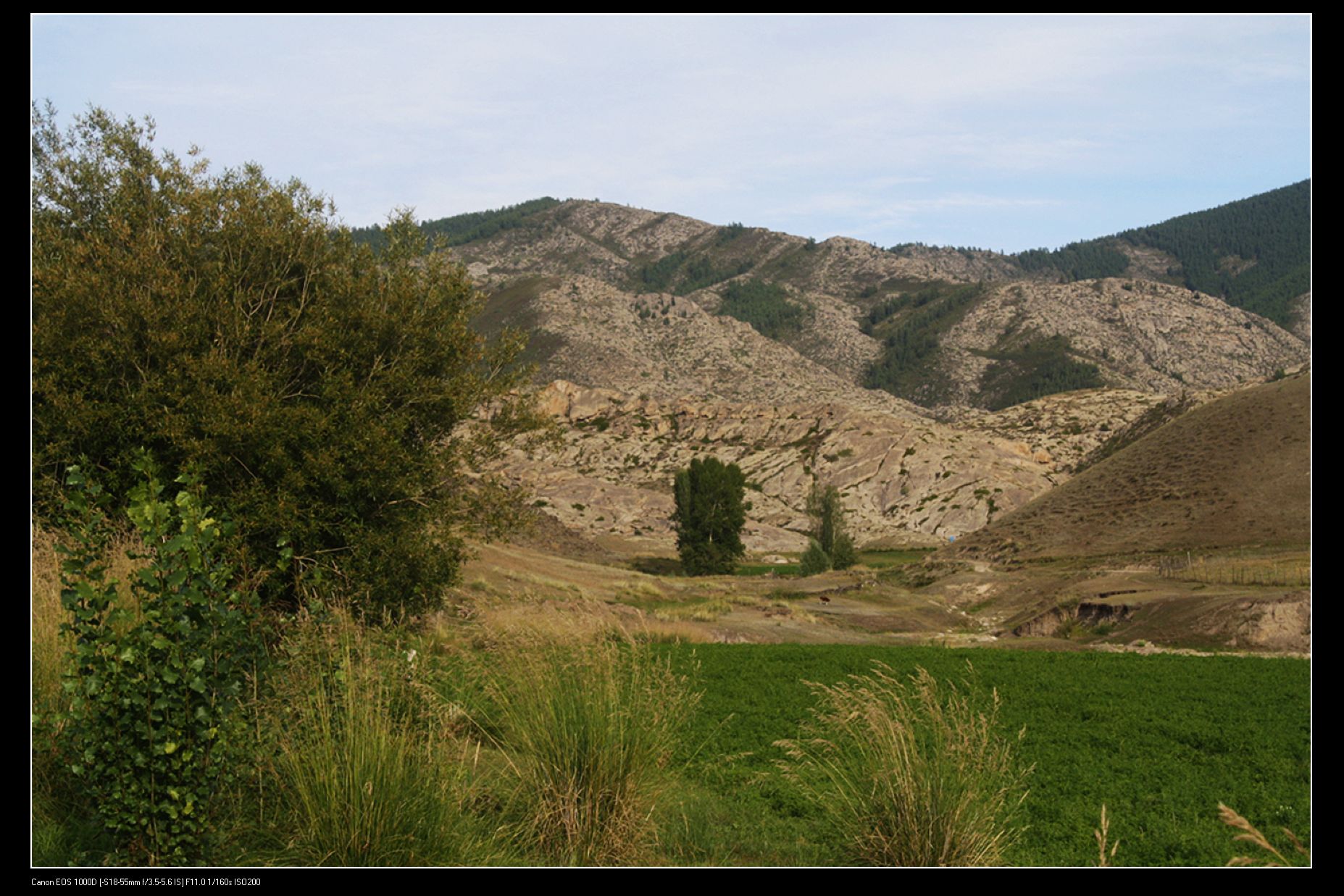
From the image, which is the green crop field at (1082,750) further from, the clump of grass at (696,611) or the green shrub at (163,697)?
the clump of grass at (696,611)

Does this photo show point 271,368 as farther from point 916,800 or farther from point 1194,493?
point 1194,493

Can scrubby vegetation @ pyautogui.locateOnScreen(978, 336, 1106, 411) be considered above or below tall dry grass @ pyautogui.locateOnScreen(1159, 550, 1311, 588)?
above

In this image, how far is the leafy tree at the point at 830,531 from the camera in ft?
225

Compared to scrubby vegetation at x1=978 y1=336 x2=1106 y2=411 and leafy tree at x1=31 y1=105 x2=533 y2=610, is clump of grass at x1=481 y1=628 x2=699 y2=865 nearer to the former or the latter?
leafy tree at x1=31 y1=105 x2=533 y2=610

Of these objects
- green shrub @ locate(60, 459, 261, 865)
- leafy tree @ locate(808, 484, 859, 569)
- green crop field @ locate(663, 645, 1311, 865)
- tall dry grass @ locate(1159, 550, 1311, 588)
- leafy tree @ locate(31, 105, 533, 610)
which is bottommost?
leafy tree @ locate(808, 484, 859, 569)

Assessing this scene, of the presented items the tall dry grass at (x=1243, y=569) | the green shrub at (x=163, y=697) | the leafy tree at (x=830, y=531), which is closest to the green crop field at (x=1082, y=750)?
the green shrub at (x=163, y=697)

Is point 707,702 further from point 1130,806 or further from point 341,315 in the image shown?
point 341,315

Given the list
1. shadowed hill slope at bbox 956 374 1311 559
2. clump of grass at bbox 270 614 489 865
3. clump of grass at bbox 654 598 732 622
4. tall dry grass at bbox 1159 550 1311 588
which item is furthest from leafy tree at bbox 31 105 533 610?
shadowed hill slope at bbox 956 374 1311 559

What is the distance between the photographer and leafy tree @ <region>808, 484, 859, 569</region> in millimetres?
68500

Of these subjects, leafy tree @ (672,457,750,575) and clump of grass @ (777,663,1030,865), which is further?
leafy tree @ (672,457,750,575)

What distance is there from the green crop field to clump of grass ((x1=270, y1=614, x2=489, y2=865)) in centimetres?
196

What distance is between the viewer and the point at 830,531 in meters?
74.3
